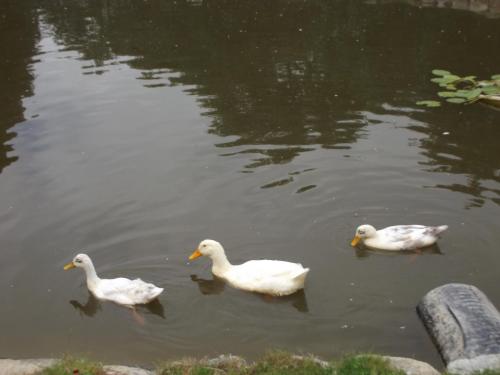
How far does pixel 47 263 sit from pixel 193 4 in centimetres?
1503

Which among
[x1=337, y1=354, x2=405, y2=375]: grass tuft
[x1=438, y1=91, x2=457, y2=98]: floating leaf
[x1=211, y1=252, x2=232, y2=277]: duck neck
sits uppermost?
[x1=438, y1=91, x2=457, y2=98]: floating leaf

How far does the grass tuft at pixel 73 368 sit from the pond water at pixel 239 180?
0.82m

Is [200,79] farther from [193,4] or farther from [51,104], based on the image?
[193,4]

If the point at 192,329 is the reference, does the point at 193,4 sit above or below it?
above

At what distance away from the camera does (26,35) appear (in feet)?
63.9

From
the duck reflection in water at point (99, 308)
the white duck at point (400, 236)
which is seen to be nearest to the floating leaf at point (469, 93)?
the white duck at point (400, 236)

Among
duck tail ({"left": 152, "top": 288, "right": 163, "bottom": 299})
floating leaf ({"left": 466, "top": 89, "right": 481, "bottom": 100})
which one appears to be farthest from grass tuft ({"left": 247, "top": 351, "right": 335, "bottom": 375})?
floating leaf ({"left": 466, "top": 89, "right": 481, "bottom": 100})

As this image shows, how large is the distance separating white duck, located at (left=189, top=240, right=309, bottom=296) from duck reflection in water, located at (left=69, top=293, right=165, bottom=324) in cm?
89

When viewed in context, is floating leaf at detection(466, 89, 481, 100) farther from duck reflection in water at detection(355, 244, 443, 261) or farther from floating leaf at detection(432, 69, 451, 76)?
duck reflection in water at detection(355, 244, 443, 261)

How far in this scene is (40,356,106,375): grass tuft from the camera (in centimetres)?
612

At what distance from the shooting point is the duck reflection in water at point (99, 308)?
7836 mm

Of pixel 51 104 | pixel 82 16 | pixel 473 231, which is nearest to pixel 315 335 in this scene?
pixel 473 231

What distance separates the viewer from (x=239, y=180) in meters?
10.6

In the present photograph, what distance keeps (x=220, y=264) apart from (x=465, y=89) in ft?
25.1
